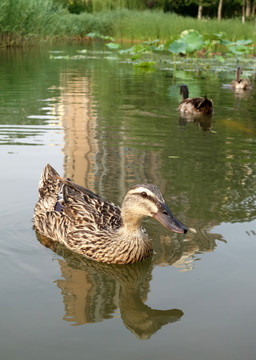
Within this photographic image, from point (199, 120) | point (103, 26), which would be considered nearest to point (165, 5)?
point (103, 26)

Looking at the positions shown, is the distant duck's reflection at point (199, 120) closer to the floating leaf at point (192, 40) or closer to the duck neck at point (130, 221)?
the duck neck at point (130, 221)

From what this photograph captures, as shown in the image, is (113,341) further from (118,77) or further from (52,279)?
(118,77)

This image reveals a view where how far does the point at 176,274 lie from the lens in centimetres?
486

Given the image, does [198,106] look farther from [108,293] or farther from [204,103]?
[108,293]

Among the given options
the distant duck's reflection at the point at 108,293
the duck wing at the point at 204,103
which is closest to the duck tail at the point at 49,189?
the distant duck's reflection at the point at 108,293

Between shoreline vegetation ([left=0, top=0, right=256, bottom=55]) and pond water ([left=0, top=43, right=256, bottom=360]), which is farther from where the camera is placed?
shoreline vegetation ([left=0, top=0, right=256, bottom=55])

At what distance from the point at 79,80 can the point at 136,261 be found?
14614mm

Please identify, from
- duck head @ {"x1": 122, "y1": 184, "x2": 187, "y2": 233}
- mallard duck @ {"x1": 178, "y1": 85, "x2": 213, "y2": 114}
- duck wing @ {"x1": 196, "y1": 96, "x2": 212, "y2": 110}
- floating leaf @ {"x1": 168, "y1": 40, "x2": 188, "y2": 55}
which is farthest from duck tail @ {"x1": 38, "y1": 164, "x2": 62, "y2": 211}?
floating leaf @ {"x1": 168, "y1": 40, "x2": 188, "y2": 55}

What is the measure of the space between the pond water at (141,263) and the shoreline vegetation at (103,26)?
36.1 ft

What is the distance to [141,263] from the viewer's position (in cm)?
516

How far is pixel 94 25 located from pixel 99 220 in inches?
1609

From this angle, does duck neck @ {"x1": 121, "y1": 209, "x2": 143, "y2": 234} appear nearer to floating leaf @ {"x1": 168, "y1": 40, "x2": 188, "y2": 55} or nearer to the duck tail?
the duck tail

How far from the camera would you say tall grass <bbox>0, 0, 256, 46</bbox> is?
1143 inches

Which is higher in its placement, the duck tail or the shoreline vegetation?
the shoreline vegetation
